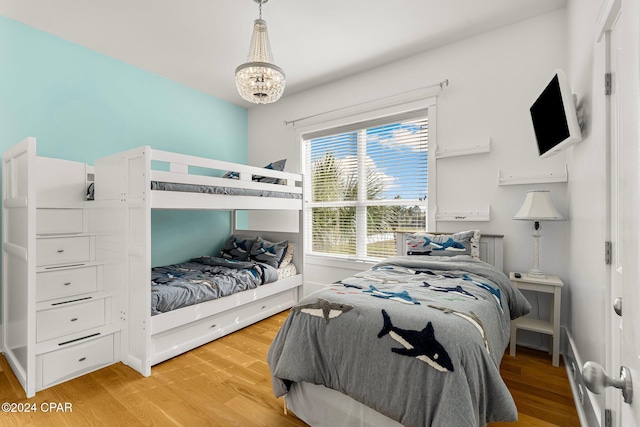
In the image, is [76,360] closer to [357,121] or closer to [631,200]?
[631,200]

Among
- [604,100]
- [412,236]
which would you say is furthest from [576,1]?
[412,236]

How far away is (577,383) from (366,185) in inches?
95.6

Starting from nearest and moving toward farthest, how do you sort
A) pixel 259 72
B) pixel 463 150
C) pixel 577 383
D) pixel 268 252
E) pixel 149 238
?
pixel 577 383, pixel 259 72, pixel 149 238, pixel 463 150, pixel 268 252

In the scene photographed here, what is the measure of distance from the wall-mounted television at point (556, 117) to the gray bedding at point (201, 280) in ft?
8.54

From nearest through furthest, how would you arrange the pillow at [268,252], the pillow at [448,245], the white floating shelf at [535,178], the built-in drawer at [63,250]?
1. the built-in drawer at [63,250]
2. the white floating shelf at [535,178]
3. the pillow at [448,245]
4. the pillow at [268,252]

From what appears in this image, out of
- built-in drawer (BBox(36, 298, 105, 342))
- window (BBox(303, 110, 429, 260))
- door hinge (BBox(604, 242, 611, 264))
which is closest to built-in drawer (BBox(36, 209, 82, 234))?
built-in drawer (BBox(36, 298, 105, 342))

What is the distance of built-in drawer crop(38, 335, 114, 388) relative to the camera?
2.01 meters

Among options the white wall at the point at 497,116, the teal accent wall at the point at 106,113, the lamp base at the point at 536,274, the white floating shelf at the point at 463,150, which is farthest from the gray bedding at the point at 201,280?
the lamp base at the point at 536,274

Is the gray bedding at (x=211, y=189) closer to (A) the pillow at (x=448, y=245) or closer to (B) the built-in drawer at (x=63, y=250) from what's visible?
(B) the built-in drawer at (x=63, y=250)

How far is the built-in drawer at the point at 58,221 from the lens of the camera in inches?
93.7

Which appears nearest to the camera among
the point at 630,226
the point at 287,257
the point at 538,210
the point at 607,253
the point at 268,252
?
the point at 630,226

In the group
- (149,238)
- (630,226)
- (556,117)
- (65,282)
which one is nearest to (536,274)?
(556,117)

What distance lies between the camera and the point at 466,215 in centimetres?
287

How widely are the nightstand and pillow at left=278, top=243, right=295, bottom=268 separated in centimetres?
223
